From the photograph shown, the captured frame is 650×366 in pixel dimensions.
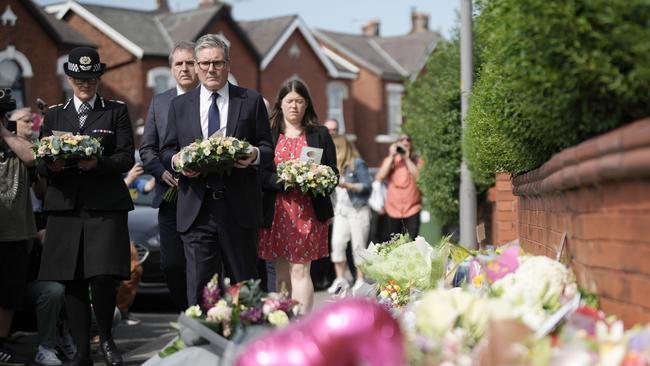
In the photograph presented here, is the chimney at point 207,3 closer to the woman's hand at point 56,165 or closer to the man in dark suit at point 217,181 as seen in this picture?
the woman's hand at point 56,165

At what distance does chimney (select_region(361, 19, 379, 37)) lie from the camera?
195 feet

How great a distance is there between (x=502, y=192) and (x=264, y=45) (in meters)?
32.7

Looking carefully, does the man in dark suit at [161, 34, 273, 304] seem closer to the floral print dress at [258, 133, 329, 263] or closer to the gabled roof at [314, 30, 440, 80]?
the floral print dress at [258, 133, 329, 263]

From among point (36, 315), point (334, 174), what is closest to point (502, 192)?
point (334, 174)

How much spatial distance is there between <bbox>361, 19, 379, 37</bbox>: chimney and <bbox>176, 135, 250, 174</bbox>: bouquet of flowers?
54020 millimetres

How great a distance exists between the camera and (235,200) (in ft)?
20.4

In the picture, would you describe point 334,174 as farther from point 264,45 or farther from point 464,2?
point 264,45

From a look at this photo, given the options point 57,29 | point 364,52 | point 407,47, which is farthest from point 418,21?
point 57,29

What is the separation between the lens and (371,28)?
196 ft

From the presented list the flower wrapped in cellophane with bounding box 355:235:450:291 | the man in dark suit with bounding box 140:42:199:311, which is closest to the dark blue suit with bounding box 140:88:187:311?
the man in dark suit with bounding box 140:42:199:311

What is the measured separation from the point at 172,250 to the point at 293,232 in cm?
113

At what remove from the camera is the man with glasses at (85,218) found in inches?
273

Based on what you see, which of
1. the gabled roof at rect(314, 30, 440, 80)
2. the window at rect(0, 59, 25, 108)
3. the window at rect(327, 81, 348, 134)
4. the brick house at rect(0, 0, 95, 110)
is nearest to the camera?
the window at rect(0, 59, 25, 108)

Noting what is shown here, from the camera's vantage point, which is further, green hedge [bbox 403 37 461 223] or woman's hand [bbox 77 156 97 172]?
green hedge [bbox 403 37 461 223]
